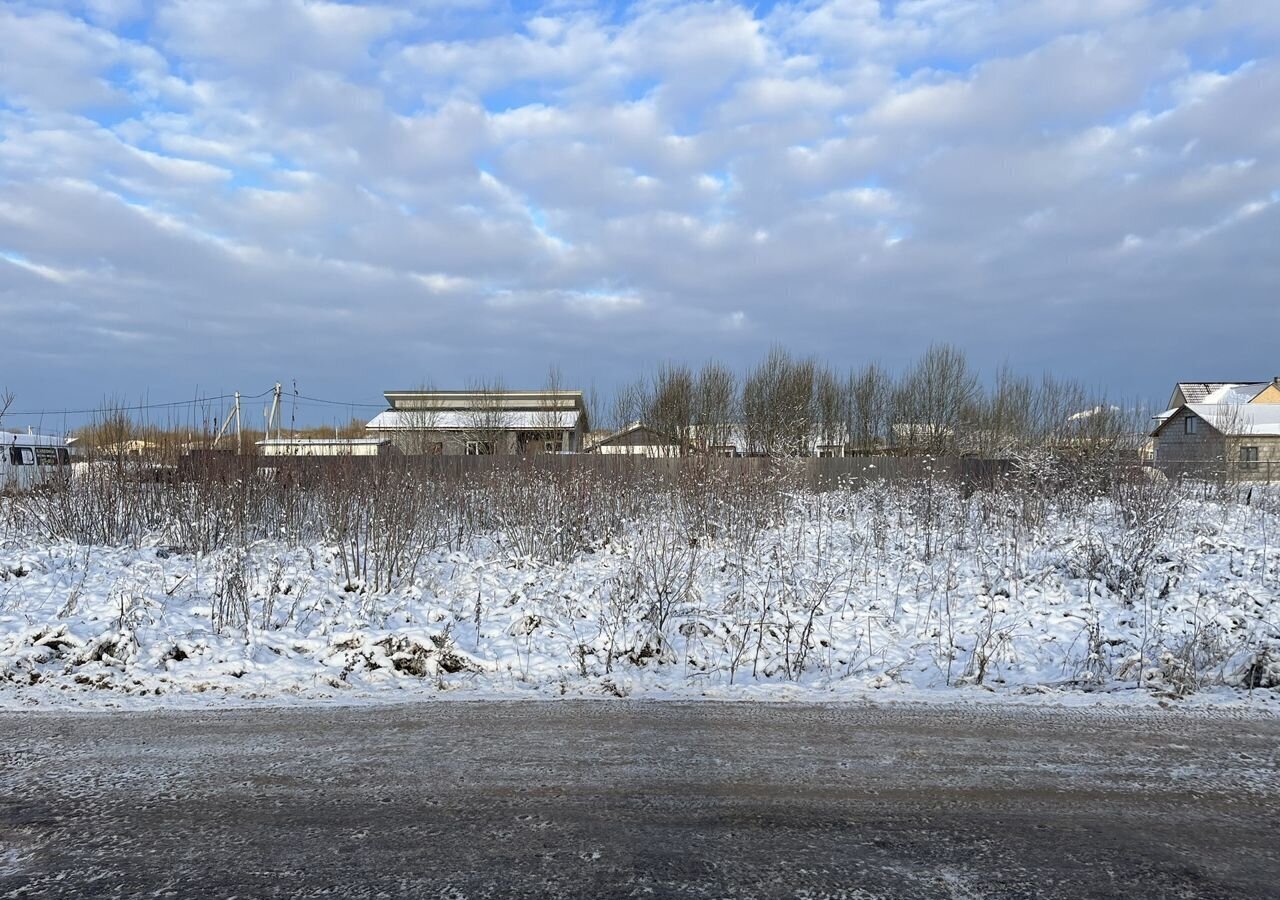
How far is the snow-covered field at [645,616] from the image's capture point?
589 centimetres

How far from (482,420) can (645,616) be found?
28145 millimetres

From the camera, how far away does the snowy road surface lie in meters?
2.96

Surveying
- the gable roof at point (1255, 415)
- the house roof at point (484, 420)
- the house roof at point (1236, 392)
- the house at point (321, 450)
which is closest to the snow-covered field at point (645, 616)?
→ the house at point (321, 450)

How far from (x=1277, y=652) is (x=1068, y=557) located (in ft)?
11.8

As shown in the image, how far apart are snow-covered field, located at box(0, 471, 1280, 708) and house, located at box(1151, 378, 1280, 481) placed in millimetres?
13919

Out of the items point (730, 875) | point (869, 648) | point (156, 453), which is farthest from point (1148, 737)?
point (156, 453)

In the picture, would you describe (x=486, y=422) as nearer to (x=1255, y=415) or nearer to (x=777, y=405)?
(x=777, y=405)

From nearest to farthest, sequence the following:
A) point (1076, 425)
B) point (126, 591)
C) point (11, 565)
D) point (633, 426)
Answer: point (126, 591), point (11, 565), point (1076, 425), point (633, 426)

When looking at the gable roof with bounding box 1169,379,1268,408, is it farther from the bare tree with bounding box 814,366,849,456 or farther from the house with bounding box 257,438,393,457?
the house with bounding box 257,438,393,457

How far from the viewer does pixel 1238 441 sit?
76.0ft

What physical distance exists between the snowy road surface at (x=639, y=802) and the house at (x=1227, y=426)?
20.1 metres

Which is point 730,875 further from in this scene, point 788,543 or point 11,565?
point 11,565

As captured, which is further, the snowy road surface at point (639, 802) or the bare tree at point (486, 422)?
the bare tree at point (486, 422)

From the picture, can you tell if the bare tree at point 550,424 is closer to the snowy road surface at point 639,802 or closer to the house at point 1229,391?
the snowy road surface at point 639,802
